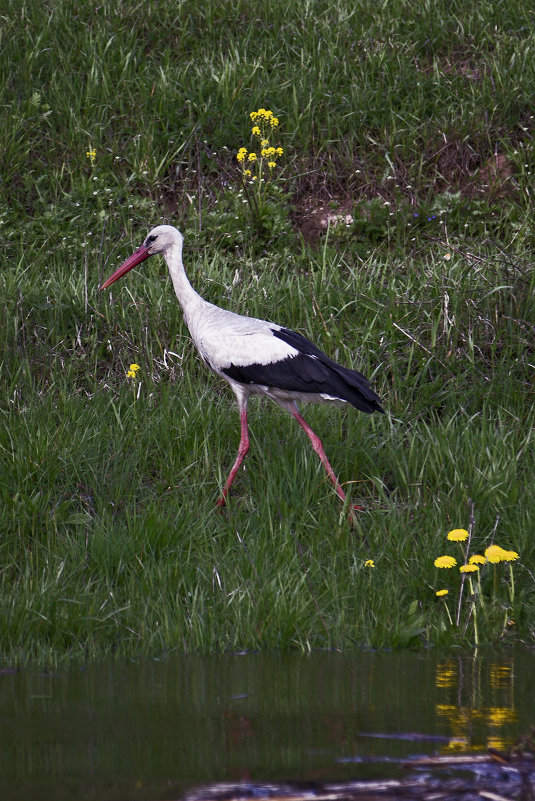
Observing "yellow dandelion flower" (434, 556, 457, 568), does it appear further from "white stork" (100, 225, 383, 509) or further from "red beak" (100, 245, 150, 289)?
"red beak" (100, 245, 150, 289)

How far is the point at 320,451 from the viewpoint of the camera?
5012 millimetres

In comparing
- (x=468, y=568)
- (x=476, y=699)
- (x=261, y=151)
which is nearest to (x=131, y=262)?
(x=261, y=151)

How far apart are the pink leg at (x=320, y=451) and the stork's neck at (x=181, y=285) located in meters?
0.84

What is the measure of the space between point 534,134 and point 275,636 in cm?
587

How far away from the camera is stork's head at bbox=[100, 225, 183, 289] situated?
596 centimetres

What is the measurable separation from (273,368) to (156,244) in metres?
1.30

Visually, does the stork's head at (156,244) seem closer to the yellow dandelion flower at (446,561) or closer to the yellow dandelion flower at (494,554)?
the yellow dandelion flower at (446,561)

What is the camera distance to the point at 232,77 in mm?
8617

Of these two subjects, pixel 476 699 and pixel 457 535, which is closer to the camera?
pixel 476 699

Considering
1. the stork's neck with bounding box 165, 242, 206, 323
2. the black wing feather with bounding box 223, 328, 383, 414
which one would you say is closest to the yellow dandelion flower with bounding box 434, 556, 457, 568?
the black wing feather with bounding box 223, 328, 383, 414

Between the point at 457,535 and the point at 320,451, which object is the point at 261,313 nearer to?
the point at 320,451

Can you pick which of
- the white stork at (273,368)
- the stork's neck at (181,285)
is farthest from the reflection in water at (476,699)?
the stork's neck at (181,285)

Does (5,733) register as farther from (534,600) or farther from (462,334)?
(462,334)

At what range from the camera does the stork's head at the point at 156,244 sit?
5965 millimetres
